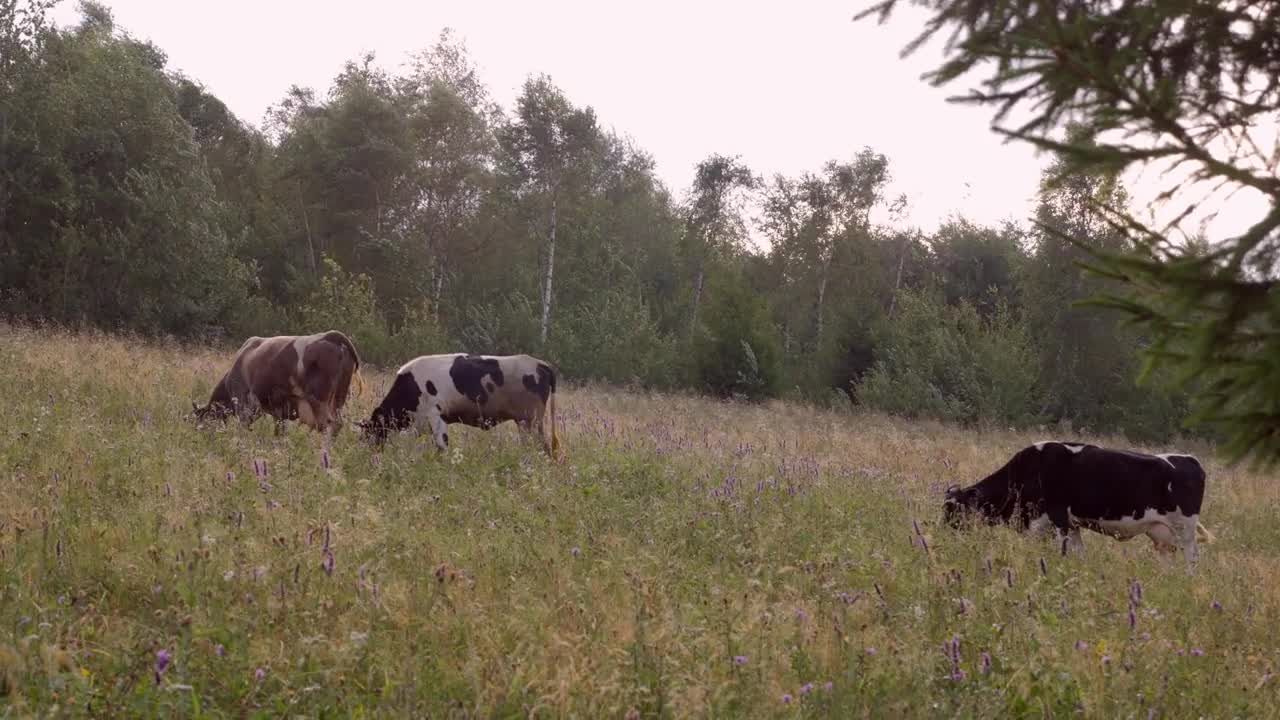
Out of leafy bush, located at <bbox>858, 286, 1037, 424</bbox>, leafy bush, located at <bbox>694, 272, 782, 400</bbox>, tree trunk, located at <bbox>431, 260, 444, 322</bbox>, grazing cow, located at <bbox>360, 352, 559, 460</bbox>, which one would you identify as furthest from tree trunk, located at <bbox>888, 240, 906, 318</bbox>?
grazing cow, located at <bbox>360, 352, 559, 460</bbox>

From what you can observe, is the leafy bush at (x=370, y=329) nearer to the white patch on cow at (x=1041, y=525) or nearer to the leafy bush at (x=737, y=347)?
the leafy bush at (x=737, y=347)

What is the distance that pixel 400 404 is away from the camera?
1077cm

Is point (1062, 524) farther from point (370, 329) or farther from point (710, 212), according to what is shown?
point (710, 212)

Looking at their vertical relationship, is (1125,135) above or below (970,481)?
above

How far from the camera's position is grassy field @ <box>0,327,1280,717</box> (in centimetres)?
351

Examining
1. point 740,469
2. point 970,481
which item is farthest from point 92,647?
point 970,481

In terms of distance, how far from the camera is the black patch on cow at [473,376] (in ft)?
35.8

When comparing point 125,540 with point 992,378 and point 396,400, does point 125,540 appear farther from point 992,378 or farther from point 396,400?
point 992,378

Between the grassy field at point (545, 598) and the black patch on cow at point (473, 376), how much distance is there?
5.91 ft

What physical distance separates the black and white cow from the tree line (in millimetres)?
8819

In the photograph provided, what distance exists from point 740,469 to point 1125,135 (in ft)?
24.1

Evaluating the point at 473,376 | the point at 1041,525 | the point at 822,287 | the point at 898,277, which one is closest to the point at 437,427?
the point at 473,376

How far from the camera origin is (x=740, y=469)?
9852 millimetres

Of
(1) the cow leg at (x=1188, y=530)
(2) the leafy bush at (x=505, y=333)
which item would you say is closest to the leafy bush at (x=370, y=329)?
(2) the leafy bush at (x=505, y=333)
